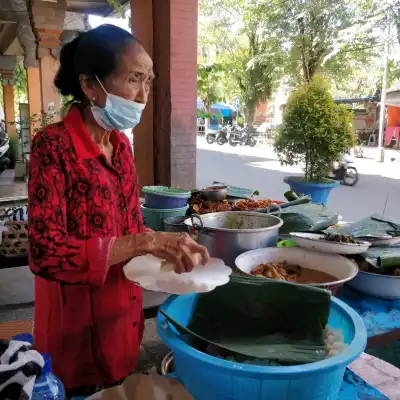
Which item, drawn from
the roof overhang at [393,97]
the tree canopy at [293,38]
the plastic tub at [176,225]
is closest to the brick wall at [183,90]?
the plastic tub at [176,225]

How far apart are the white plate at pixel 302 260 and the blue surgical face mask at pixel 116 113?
68 centimetres

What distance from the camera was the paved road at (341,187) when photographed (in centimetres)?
772

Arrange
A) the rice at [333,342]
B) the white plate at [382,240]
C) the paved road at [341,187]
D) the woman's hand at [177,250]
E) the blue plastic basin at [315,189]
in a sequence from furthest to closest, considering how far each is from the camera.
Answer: the paved road at [341,187] → the blue plastic basin at [315,189] → the white plate at [382,240] → the woman's hand at [177,250] → the rice at [333,342]

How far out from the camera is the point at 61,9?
666 centimetres

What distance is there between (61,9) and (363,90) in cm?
2710

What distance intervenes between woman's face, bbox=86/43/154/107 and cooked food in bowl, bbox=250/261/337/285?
2.72 ft

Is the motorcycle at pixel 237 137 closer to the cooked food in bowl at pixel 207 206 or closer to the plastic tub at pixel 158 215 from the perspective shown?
the cooked food in bowl at pixel 207 206

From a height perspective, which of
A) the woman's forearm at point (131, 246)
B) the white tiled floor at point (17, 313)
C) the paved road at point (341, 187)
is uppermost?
the woman's forearm at point (131, 246)

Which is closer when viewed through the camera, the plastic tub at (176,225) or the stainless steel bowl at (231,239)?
the stainless steel bowl at (231,239)

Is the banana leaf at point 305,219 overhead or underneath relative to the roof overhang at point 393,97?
underneath

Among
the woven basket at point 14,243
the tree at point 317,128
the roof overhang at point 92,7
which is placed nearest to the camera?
the woven basket at point 14,243

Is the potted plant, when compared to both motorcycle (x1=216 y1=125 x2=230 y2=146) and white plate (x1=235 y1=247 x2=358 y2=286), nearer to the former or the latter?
white plate (x1=235 y1=247 x2=358 y2=286)

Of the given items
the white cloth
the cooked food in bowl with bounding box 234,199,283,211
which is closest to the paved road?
the cooked food in bowl with bounding box 234,199,283,211

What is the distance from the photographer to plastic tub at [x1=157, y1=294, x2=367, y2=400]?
2.81ft
